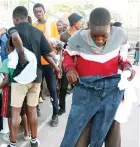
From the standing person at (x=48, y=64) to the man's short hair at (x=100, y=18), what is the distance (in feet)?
7.04

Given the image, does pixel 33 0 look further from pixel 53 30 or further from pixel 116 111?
pixel 116 111

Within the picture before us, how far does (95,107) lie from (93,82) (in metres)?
0.22

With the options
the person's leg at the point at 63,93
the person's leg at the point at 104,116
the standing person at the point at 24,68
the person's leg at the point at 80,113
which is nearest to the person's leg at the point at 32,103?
the standing person at the point at 24,68

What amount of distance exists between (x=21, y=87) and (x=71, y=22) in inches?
83.2

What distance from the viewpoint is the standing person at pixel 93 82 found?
95.9 inches

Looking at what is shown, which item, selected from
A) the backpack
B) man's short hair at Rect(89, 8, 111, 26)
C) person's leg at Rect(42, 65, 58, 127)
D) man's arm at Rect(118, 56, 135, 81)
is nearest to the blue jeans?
man's arm at Rect(118, 56, 135, 81)

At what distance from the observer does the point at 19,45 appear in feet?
10.1

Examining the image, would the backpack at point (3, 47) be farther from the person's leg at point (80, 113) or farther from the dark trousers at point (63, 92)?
the dark trousers at point (63, 92)

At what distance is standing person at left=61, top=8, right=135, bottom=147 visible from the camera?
95.9 inches

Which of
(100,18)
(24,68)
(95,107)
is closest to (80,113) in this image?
(95,107)

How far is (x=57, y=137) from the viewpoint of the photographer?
4.06 meters

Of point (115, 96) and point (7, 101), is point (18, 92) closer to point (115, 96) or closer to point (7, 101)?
point (7, 101)

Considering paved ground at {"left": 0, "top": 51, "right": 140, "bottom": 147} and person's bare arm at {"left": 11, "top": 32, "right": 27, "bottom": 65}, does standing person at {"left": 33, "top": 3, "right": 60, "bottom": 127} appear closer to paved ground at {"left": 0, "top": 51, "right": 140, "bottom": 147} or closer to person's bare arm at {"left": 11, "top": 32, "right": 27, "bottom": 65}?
paved ground at {"left": 0, "top": 51, "right": 140, "bottom": 147}

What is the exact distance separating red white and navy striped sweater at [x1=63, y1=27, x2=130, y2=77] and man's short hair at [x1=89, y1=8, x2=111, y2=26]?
0.55ft
